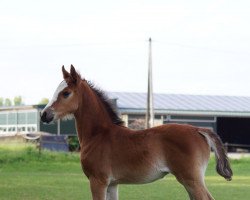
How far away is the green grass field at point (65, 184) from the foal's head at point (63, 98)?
6899 millimetres

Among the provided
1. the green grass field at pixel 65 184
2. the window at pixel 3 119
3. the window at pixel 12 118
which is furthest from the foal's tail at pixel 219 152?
the window at pixel 3 119

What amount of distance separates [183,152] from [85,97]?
1.65m

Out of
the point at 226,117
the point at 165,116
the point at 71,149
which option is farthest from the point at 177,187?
the point at 226,117

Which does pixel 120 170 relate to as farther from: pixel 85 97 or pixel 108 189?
pixel 85 97

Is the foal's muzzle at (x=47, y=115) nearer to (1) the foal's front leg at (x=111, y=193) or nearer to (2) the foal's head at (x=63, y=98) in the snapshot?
(2) the foal's head at (x=63, y=98)

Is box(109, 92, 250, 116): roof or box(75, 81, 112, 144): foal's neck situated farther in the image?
box(109, 92, 250, 116): roof

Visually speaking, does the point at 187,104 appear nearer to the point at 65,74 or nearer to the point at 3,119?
the point at 3,119

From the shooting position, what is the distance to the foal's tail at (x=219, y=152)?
382 inches

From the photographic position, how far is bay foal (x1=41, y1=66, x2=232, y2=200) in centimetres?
952

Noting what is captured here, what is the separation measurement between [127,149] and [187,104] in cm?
4680

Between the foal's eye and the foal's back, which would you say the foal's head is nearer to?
the foal's eye

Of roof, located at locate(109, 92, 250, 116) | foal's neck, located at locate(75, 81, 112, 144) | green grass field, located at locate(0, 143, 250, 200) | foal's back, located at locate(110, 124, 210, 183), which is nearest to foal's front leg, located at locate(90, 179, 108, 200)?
foal's back, located at locate(110, 124, 210, 183)

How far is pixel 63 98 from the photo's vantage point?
10.0 metres

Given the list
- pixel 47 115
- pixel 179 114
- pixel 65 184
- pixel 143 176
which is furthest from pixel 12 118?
pixel 143 176
